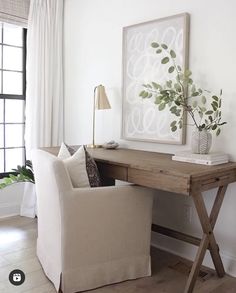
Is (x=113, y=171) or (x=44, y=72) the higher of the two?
(x=44, y=72)

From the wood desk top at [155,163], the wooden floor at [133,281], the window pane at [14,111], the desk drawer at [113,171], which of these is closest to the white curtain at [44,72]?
the window pane at [14,111]

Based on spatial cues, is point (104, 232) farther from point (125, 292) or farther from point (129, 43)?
point (129, 43)

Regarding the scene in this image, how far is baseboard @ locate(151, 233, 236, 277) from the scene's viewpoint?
7.89 feet

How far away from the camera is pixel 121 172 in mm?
2293

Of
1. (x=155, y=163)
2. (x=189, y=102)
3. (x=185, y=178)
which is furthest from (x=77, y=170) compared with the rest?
(x=189, y=102)

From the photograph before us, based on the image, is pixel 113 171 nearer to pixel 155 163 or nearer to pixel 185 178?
pixel 155 163

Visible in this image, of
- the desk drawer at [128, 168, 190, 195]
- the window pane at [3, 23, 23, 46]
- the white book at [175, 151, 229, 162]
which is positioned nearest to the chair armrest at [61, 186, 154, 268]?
the desk drawer at [128, 168, 190, 195]

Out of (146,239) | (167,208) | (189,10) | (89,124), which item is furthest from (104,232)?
(189,10)

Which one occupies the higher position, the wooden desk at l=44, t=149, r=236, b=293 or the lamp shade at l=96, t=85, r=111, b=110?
the lamp shade at l=96, t=85, r=111, b=110

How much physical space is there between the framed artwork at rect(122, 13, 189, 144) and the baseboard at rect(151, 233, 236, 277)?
0.83 m

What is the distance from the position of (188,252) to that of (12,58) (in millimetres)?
2722

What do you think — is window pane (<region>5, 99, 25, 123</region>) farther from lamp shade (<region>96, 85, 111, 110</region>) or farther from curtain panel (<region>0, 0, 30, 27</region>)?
lamp shade (<region>96, 85, 111, 110</region>)

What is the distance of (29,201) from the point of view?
3596 millimetres

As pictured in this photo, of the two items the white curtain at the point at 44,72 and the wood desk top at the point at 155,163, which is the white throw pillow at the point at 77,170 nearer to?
the wood desk top at the point at 155,163
